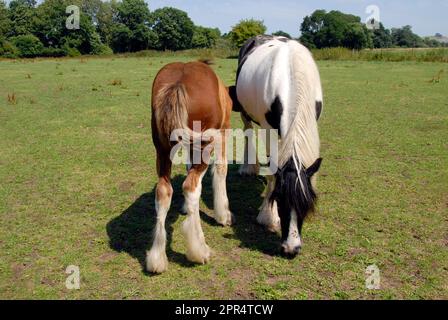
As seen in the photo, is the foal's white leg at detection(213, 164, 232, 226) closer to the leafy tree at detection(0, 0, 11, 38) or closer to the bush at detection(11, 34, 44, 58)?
the bush at detection(11, 34, 44, 58)

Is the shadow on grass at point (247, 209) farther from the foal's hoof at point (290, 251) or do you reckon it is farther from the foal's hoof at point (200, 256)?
the foal's hoof at point (200, 256)

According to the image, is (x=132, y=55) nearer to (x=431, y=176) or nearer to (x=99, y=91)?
(x=99, y=91)

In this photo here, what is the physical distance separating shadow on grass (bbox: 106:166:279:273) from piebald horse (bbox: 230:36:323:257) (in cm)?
24

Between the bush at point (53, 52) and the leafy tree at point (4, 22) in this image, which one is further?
the leafy tree at point (4, 22)

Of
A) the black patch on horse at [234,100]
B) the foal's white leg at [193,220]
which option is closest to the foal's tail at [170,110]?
the foal's white leg at [193,220]

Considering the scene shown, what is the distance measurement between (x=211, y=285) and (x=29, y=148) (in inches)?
211

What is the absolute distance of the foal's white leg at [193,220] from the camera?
333 centimetres

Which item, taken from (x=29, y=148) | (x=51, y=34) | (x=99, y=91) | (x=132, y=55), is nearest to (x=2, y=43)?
(x=51, y=34)

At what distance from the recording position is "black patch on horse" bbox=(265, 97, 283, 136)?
3.59 metres

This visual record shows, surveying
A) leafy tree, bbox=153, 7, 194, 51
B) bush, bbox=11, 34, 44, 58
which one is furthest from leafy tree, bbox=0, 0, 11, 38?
leafy tree, bbox=153, 7, 194, 51

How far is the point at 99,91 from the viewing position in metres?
13.8

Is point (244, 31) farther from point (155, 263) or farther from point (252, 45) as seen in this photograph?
point (155, 263)

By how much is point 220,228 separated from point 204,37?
80.4 metres

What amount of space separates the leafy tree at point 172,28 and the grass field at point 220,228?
6613cm
